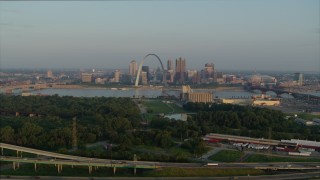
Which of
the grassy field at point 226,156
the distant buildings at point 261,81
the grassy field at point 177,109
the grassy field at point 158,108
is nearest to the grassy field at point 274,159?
the grassy field at point 226,156

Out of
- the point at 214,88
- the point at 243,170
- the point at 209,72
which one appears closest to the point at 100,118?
the point at 243,170

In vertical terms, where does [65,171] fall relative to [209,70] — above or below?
below

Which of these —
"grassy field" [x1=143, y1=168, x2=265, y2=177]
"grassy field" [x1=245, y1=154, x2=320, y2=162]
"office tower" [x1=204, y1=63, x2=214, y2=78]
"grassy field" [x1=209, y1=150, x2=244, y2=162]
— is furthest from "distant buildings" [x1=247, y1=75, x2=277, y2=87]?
"grassy field" [x1=143, y1=168, x2=265, y2=177]

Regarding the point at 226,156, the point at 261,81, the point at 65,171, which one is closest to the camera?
the point at 65,171

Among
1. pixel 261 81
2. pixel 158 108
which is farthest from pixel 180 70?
pixel 158 108

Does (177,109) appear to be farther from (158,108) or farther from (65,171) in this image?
(65,171)

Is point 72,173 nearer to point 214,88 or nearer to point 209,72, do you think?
point 214,88
